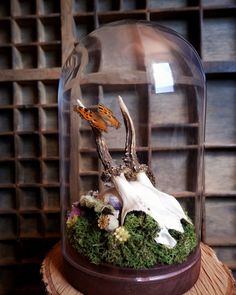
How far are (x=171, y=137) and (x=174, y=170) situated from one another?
114mm

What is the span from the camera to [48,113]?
104cm

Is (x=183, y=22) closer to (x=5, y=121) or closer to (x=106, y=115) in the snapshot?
(x=106, y=115)

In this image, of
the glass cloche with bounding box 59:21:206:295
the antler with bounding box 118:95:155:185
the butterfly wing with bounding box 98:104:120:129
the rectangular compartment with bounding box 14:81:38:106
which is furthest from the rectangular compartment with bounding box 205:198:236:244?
the rectangular compartment with bounding box 14:81:38:106

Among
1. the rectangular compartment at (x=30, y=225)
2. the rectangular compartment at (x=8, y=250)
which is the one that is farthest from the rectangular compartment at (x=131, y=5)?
the rectangular compartment at (x=8, y=250)

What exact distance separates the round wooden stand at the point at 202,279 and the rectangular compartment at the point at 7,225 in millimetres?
327

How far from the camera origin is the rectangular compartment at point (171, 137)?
93 centimetres

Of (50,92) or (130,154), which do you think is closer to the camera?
(130,154)

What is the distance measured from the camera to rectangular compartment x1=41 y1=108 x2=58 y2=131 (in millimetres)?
1031

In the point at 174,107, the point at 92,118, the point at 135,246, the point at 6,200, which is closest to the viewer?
the point at 135,246

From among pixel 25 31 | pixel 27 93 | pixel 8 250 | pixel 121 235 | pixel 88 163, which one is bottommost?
pixel 8 250

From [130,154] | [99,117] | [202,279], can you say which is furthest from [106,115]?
[202,279]

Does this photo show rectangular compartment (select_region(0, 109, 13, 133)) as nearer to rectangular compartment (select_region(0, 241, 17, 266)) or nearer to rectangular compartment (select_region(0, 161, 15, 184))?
rectangular compartment (select_region(0, 161, 15, 184))

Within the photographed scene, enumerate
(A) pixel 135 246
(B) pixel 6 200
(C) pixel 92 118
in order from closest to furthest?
(A) pixel 135 246, (C) pixel 92 118, (B) pixel 6 200

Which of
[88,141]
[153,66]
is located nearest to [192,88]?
[153,66]
